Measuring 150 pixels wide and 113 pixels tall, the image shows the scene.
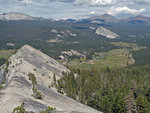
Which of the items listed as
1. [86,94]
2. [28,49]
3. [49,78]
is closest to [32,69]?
[49,78]

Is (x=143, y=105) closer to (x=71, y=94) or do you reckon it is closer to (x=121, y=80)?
(x=71, y=94)

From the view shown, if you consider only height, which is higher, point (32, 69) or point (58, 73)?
point (32, 69)

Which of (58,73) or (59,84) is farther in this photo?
(58,73)

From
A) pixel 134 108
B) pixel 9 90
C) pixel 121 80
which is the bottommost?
pixel 121 80

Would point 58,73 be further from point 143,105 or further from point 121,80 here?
point 143,105

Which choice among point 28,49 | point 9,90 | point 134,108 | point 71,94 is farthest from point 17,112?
point 28,49

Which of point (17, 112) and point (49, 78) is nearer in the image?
point (17, 112)

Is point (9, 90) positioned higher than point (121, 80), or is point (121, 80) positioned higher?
point (9, 90)

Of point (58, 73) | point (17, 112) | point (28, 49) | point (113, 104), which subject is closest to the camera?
point (17, 112)

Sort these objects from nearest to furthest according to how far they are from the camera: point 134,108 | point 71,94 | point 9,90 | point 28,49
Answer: point 9,90
point 134,108
point 71,94
point 28,49
